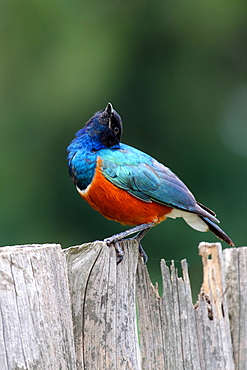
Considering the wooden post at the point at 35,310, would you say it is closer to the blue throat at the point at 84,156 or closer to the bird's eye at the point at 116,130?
the blue throat at the point at 84,156

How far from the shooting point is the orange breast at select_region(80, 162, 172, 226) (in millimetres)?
3607

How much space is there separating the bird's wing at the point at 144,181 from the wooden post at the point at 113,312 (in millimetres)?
651

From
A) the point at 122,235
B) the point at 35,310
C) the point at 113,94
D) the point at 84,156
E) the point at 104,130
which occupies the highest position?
the point at 113,94

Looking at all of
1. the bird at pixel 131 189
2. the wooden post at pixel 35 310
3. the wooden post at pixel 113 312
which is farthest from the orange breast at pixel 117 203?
the wooden post at pixel 35 310

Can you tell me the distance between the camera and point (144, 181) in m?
3.67

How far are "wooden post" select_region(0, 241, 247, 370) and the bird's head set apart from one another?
44.7 inches

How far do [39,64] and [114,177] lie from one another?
303 inches

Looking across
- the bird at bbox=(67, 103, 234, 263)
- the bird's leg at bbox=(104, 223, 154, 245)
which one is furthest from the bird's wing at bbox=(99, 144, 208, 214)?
the bird's leg at bbox=(104, 223, 154, 245)

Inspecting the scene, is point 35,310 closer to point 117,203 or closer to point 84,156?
point 117,203

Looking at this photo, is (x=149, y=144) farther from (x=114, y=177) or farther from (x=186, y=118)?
(x=114, y=177)

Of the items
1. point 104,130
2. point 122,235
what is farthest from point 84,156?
point 122,235

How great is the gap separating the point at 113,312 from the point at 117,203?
3.38 ft

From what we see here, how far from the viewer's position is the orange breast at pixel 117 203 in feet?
11.8

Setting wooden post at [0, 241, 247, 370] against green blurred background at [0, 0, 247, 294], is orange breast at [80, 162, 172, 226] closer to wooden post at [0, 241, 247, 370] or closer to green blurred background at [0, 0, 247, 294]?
wooden post at [0, 241, 247, 370]
